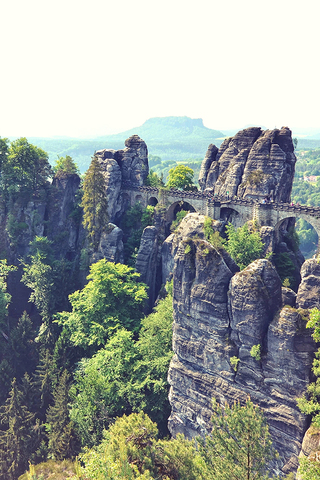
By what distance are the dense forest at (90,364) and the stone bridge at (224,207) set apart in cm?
262

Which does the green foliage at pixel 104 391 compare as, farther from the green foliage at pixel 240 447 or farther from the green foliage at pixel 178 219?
the green foliage at pixel 178 219

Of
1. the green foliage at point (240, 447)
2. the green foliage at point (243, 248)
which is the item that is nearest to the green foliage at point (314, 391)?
the green foliage at point (240, 447)

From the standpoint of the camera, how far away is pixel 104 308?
152 ft

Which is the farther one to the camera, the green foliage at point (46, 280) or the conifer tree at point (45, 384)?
the green foliage at point (46, 280)

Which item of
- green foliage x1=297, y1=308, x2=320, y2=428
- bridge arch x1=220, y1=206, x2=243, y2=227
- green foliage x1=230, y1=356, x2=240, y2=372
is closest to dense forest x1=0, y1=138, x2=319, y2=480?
green foliage x1=297, y1=308, x2=320, y2=428

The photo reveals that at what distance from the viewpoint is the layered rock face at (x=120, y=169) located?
60.6 m

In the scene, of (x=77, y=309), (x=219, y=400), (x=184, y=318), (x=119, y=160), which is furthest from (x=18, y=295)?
(x=219, y=400)

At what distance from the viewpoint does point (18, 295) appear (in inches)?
2266

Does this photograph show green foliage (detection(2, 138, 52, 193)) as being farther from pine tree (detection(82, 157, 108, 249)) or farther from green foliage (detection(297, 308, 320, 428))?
green foliage (detection(297, 308, 320, 428))

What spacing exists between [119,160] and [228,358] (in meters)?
41.8

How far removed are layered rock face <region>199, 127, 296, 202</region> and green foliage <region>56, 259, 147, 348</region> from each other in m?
19.1

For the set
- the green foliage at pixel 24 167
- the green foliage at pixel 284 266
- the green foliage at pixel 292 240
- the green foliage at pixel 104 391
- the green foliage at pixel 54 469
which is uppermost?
the green foliage at pixel 24 167

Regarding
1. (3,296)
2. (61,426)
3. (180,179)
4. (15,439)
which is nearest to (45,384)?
(61,426)

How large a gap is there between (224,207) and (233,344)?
86.7 feet
